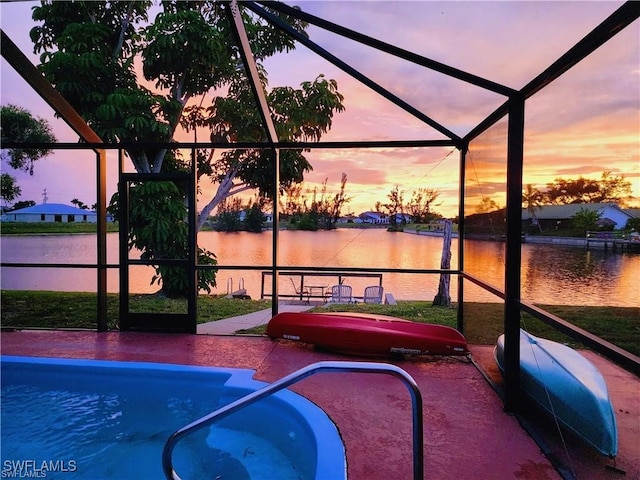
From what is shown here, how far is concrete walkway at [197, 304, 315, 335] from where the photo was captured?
21.9 ft

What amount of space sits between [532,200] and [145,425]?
385 cm

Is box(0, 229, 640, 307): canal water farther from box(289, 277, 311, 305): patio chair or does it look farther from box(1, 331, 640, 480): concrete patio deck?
box(1, 331, 640, 480): concrete patio deck

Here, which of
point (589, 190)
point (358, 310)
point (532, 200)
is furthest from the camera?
point (358, 310)

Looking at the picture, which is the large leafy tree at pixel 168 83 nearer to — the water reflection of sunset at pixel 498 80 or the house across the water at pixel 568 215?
the water reflection of sunset at pixel 498 80

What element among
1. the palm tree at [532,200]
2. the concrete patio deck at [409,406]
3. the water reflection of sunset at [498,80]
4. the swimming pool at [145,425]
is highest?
the water reflection of sunset at [498,80]

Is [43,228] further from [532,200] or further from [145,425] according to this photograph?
[532,200]

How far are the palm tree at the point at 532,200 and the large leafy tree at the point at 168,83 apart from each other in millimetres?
3715

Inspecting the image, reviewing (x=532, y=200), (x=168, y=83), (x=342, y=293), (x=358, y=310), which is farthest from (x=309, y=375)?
(x=168, y=83)

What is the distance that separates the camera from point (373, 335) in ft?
14.7

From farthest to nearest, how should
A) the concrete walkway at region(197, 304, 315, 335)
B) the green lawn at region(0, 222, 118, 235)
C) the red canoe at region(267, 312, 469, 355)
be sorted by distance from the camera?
the green lawn at region(0, 222, 118, 235) → the concrete walkway at region(197, 304, 315, 335) → the red canoe at region(267, 312, 469, 355)

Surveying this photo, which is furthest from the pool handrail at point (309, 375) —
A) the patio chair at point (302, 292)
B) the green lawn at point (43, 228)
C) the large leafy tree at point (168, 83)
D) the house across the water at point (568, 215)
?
the patio chair at point (302, 292)

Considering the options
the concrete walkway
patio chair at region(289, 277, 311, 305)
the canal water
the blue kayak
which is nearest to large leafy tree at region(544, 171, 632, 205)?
the canal water

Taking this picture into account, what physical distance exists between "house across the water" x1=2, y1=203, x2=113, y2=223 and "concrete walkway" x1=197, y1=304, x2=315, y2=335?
2.96 m

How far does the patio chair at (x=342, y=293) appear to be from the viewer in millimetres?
8586
